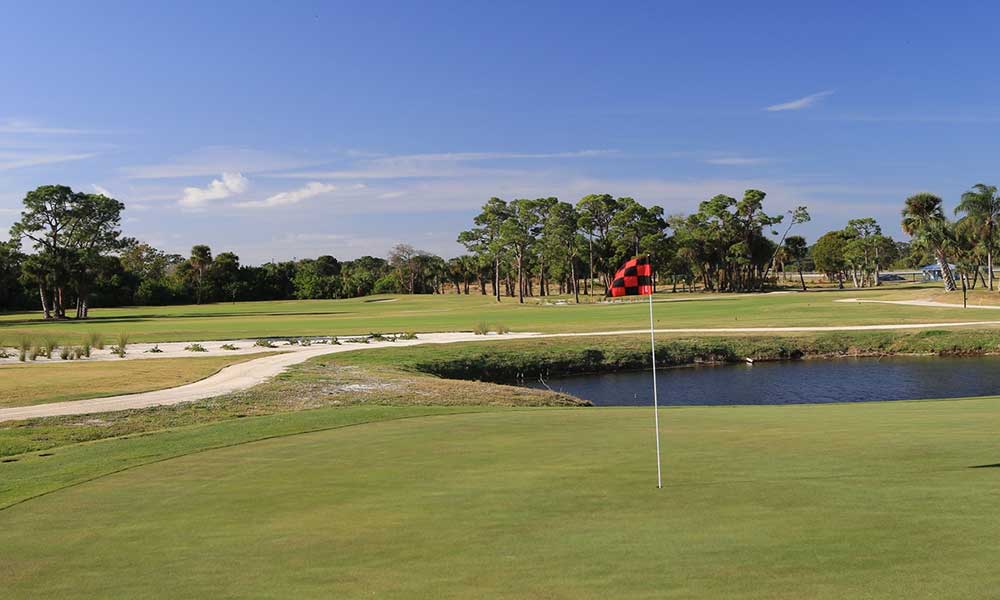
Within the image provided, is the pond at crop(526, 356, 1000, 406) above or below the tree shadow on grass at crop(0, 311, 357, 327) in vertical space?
below

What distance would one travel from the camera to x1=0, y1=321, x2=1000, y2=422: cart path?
19406 millimetres

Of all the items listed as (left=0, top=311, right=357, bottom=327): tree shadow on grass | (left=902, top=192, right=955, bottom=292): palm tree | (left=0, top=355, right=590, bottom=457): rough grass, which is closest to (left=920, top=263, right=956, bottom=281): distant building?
(left=902, top=192, right=955, bottom=292): palm tree

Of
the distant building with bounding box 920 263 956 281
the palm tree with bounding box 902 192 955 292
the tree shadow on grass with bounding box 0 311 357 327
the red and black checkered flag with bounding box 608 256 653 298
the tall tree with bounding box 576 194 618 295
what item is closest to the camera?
the red and black checkered flag with bounding box 608 256 653 298

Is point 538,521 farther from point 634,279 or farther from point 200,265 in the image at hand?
point 200,265

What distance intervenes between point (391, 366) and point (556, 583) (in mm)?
26353

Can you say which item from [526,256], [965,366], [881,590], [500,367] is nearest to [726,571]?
[881,590]

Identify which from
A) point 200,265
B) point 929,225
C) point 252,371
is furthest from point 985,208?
point 200,265

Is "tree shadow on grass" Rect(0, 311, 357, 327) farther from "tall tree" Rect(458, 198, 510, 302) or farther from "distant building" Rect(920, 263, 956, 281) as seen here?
"distant building" Rect(920, 263, 956, 281)

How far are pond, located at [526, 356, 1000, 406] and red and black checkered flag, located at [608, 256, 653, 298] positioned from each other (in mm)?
18630

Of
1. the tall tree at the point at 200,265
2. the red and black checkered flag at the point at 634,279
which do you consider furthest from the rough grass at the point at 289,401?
the tall tree at the point at 200,265

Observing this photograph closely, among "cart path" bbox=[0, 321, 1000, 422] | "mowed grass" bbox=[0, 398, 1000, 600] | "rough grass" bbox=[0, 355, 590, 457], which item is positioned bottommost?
"rough grass" bbox=[0, 355, 590, 457]

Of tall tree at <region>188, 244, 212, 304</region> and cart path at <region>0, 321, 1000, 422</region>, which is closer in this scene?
cart path at <region>0, 321, 1000, 422</region>

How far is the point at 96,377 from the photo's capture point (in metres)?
26.8

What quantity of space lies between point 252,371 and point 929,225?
249 feet
